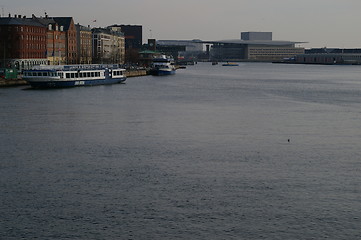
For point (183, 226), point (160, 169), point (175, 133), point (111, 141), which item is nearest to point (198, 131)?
point (175, 133)

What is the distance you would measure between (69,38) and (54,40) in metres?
8.66

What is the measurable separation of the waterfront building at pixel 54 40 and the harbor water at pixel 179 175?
228 feet

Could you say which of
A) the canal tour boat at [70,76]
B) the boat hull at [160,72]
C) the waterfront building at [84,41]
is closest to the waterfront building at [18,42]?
the canal tour boat at [70,76]

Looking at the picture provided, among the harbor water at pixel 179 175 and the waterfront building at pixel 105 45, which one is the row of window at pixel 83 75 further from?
the waterfront building at pixel 105 45

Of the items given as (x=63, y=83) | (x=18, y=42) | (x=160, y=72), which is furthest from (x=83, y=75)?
(x=160, y=72)

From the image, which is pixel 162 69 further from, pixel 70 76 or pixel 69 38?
pixel 70 76

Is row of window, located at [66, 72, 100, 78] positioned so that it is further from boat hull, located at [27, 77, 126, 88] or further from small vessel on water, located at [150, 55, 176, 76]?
small vessel on water, located at [150, 55, 176, 76]

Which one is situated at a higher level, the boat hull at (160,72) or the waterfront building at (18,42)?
the waterfront building at (18,42)

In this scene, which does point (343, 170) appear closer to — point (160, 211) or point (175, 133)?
point (160, 211)

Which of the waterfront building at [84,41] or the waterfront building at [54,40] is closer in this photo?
the waterfront building at [54,40]

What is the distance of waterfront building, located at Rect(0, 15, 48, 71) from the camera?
9756 centimetres

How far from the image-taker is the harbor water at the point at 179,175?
1864 cm

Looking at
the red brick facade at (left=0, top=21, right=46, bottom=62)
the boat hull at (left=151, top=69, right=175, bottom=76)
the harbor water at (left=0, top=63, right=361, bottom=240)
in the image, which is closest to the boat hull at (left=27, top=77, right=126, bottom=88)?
the red brick facade at (left=0, top=21, right=46, bottom=62)

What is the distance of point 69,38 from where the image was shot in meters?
124
